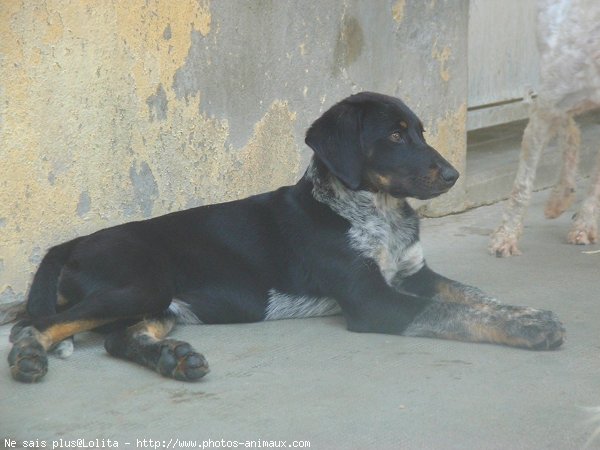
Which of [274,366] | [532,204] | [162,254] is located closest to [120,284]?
[162,254]

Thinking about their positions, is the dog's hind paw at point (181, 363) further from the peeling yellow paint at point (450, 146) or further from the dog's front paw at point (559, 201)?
the dog's front paw at point (559, 201)

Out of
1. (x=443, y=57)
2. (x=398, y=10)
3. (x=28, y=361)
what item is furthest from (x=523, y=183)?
(x=28, y=361)

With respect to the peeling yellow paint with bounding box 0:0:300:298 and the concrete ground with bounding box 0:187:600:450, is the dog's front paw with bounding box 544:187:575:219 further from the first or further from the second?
the peeling yellow paint with bounding box 0:0:300:298

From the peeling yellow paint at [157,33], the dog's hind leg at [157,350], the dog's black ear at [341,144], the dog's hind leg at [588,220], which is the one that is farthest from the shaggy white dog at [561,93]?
the dog's hind leg at [157,350]

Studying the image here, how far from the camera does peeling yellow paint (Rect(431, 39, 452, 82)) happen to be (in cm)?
613

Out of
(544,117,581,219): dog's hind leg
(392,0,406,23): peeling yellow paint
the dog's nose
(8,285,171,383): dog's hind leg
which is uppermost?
(392,0,406,23): peeling yellow paint

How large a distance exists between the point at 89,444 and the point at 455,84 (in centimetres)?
388

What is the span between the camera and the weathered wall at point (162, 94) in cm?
437

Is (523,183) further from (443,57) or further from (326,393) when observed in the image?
(326,393)

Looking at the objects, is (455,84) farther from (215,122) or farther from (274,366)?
(274,366)

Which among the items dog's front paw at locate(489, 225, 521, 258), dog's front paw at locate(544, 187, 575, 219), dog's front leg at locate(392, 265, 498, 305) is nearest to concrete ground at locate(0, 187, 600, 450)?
dog's front leg at locate(392, 265, 498, 305)

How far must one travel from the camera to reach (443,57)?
620 centimetres

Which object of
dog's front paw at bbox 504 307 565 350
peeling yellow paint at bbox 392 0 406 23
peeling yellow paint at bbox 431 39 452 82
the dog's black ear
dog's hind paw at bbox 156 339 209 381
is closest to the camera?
dog's hind paw at bbox 156 339 209 381

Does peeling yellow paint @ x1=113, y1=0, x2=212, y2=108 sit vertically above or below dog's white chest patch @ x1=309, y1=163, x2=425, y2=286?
above
